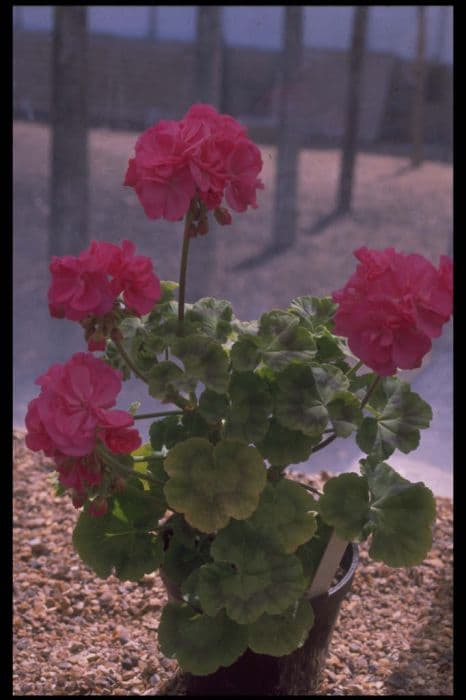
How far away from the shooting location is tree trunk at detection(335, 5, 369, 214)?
354 centimetres

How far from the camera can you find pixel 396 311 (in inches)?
52.9

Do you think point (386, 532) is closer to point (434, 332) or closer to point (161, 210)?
point (434, 332)

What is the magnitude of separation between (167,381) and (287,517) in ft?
1.01

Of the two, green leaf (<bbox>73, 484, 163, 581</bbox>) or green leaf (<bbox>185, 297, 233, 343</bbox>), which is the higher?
green leaf (<bbox>185, 297, 233, 343</bbox>)

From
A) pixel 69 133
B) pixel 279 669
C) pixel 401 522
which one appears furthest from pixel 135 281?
pixel 69 133

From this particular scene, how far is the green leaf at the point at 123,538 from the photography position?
1.63 metres

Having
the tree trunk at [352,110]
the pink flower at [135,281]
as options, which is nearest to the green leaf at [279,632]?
the pink flower at [135,281]

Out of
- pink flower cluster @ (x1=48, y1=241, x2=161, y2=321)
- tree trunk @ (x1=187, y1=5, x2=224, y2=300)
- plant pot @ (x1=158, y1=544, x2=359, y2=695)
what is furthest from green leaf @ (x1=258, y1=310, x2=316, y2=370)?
tree trunk @ (x1=187, y1=5, x2=224, y2=300)

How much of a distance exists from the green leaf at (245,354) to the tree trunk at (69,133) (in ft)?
8.43

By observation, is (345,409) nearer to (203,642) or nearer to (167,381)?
(167,381)

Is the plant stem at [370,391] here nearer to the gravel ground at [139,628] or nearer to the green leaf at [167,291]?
the green leaf at [167,291]

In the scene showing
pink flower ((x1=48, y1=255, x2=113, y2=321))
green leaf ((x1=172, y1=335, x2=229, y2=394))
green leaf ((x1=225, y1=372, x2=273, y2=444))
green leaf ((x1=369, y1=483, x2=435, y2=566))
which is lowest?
green leaf ((x1=369, y1=483, x2=435, y2=566))

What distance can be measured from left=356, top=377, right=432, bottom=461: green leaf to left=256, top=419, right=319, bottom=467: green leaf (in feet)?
0.31

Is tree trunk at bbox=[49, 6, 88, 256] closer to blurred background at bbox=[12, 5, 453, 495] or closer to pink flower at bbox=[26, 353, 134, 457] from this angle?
blurred background at bbox=[12, 5, 453, 495]
